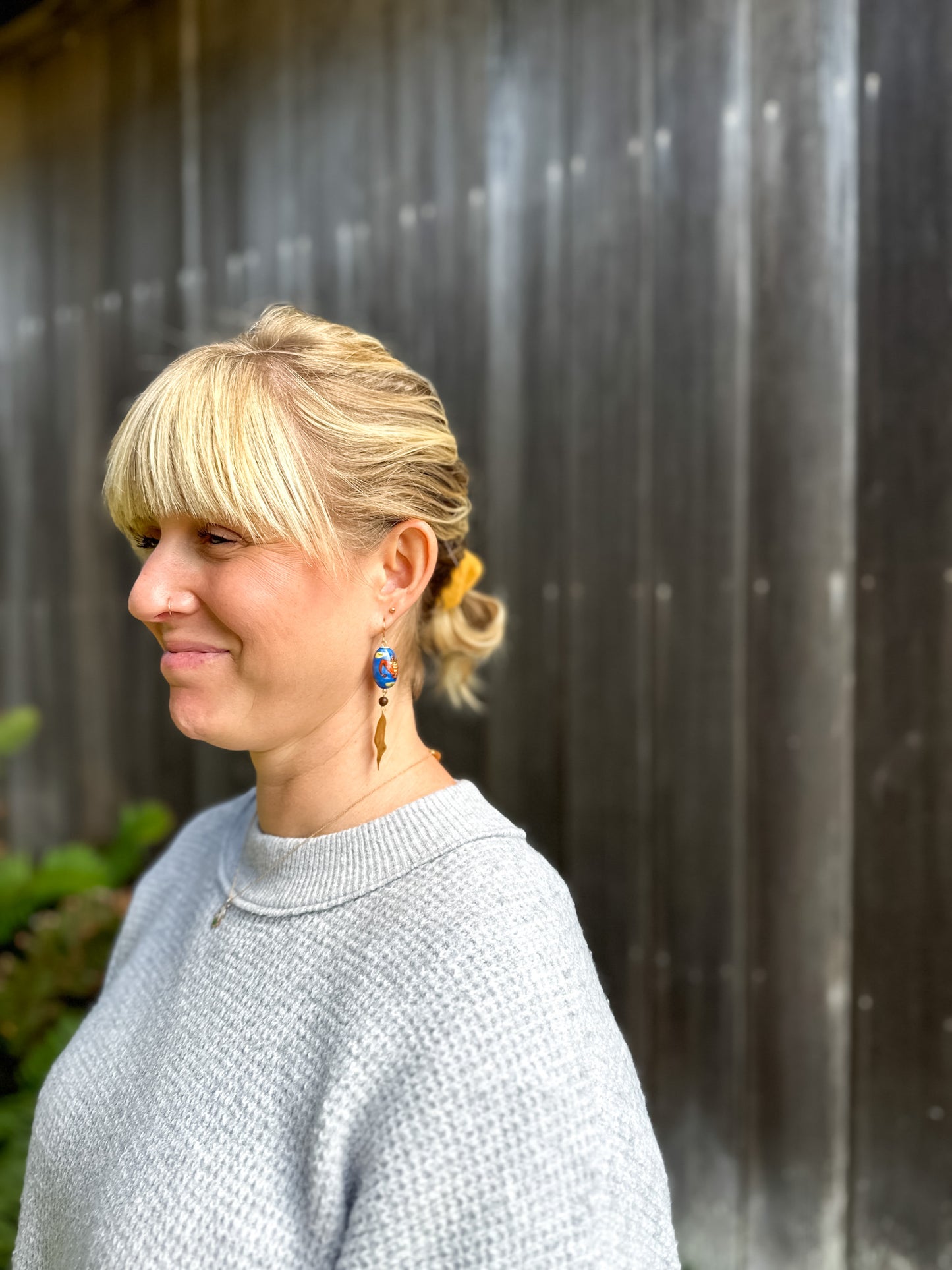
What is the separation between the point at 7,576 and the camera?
379 cm

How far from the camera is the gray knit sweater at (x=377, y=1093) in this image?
0.89 meters

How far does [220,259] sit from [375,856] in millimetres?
2540

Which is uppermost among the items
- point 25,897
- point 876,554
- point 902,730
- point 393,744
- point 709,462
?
point 709,462

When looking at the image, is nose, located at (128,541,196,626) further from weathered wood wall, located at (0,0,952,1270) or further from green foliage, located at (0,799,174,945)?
green foliage, located at (0,799,174,945)

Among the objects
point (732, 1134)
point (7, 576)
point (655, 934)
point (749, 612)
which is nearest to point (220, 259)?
point (7, 576)

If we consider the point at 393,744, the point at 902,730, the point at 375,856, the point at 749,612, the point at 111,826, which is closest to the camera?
the point at 375,856

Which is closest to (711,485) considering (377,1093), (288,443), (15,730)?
(288,443)

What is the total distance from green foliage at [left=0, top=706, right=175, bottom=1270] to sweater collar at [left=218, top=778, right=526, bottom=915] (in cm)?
198

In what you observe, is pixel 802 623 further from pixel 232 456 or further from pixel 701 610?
pixel 232 456

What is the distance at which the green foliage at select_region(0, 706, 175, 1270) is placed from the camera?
9.87 ft

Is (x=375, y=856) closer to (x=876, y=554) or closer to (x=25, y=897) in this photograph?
(x=876, y=554)

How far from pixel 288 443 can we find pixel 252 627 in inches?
8.1

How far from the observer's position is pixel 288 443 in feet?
3.55

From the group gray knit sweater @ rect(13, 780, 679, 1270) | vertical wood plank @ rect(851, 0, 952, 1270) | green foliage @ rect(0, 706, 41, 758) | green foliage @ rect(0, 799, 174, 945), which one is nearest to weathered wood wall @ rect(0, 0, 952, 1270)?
vertical wood plank @ rect(851, 0, 952, 1270)
